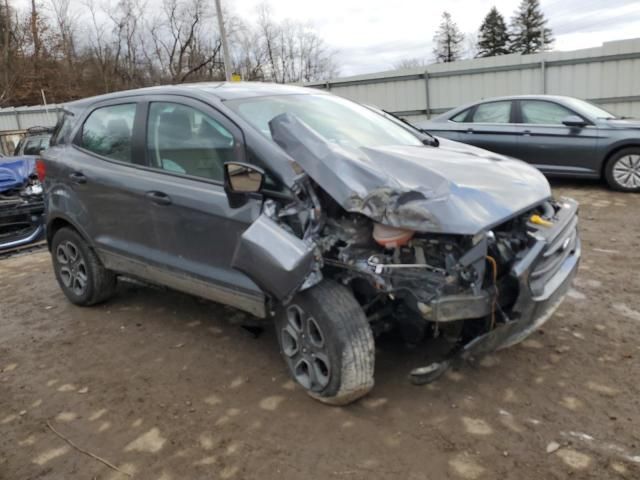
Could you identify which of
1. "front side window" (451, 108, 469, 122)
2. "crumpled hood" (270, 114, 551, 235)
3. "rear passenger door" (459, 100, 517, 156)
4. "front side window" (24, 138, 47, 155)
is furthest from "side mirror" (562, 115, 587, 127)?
"front side window" (24, 138, 47, 155)

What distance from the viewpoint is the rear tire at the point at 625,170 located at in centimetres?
759

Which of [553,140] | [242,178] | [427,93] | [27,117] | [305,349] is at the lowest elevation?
[305,349]

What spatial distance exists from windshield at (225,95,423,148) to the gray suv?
16 mm

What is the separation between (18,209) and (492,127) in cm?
684

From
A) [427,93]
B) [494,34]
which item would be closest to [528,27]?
[494,34]

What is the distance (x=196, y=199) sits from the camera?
11.0 ft

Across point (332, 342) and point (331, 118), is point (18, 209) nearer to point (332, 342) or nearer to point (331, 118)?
point (331, 118)

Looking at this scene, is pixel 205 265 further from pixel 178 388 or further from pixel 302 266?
pixel 302 266

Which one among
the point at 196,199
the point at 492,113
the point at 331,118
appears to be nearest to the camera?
the point at 196,199

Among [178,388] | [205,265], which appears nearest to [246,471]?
[178,388]

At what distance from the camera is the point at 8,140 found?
2131 centimetres

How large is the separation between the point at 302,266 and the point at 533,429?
1.39 m

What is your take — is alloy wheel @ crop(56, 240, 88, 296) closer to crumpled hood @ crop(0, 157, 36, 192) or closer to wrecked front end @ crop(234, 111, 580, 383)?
wrecked front end @ crop(234, 111, 580, 383)

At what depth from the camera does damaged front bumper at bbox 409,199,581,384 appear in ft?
8.75
